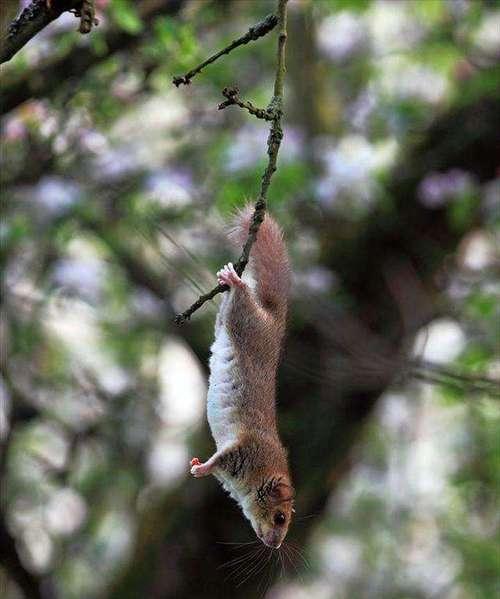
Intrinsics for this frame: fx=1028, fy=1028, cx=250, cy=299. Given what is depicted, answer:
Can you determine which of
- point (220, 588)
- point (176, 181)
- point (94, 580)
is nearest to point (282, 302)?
point (176, 181)

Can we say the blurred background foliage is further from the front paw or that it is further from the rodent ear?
the front paw

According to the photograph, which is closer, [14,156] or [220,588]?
[14,156]

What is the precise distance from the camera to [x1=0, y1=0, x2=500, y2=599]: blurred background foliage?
4.32 metres

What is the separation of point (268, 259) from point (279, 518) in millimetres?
564

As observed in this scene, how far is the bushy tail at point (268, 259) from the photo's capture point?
6.60 ft

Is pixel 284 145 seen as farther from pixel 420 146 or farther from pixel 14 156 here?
pixel 14 156

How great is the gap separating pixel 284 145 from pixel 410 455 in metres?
3.16

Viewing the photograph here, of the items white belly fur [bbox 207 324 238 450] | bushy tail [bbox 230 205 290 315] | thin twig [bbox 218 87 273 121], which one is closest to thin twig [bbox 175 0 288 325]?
thin twig [bbox 218 87 273 121]

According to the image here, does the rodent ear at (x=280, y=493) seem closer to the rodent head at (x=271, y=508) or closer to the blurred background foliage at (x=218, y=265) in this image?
the rodent head at (x=271, y=508)

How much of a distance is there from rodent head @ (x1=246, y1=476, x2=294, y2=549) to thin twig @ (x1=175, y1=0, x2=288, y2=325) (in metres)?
0.74

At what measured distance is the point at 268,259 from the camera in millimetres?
2049

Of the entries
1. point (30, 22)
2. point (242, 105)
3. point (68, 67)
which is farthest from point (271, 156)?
point (68, 67)

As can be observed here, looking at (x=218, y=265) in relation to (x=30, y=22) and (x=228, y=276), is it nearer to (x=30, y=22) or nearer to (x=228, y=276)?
(x=228, y=276)

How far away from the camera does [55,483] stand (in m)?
5.11
